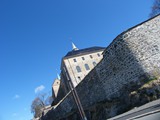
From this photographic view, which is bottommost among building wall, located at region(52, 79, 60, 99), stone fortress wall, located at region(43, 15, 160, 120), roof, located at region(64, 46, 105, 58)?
stone fortress wall, located at region(43, 15, 160, 120)

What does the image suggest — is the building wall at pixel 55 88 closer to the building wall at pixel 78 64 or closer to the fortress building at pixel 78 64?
the fortress building at pixel 78 64

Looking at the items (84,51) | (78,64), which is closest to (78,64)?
(78,64)

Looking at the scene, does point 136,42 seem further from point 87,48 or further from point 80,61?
point 87,48

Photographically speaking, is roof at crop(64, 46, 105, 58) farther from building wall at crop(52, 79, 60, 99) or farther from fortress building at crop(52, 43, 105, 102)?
building wall at crop(52, 79, 60, 99)

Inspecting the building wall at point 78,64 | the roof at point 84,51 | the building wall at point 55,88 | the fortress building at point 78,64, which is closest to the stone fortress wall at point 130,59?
the building wall at point 78,64

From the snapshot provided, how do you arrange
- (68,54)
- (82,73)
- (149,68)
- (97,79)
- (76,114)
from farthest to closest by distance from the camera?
(68,54), (82,73), (76,114), (97,79), (149,68)

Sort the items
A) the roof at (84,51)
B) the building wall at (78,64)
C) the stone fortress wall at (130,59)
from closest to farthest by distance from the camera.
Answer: the stone fortress wall at (130,59), the building wall at (78,64), the roof at (84,51)

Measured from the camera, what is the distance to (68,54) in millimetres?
51344

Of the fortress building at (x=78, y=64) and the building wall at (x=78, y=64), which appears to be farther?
the fortress building at (x=78, y=64)

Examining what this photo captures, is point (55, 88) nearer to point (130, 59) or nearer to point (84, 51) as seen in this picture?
point (84, 51)

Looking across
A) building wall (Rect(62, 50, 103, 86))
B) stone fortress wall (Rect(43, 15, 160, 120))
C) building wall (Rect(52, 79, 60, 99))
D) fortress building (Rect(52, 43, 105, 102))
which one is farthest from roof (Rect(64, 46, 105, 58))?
stone fortress wall (Rect(43, 15, 160, 120))

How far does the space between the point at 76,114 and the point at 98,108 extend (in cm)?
535

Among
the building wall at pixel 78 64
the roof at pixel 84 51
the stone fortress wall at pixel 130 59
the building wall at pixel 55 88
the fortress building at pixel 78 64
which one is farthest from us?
the building wall at pixel 55 88

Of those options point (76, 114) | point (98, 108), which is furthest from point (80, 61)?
point (98, 108)
